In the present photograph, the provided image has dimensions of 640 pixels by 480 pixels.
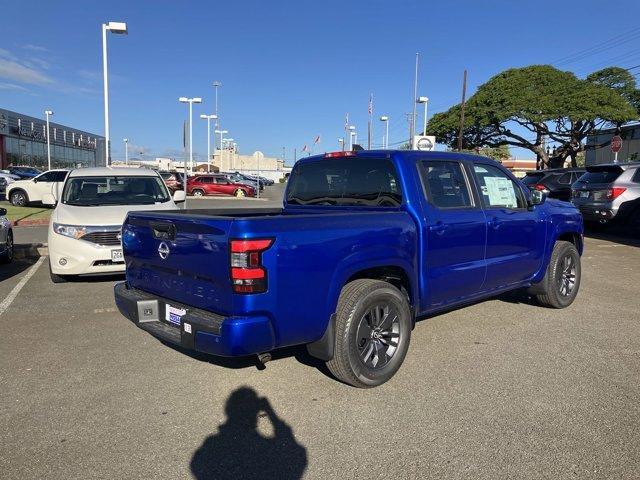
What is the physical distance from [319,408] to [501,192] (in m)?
3.06


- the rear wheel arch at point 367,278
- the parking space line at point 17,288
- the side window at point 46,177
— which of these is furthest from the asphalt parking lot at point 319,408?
the side window at point 46,177

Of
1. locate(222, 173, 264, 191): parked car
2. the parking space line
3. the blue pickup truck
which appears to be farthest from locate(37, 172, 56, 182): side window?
the blue pickup truck

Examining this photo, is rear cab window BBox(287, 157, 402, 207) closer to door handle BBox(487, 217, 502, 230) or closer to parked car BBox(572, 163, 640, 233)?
door handle BBox(487, 217, 502, 230)

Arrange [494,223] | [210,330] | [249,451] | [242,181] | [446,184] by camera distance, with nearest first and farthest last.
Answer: [249,451]
[210,330]
[446,184]
[494,223]
[242,181]

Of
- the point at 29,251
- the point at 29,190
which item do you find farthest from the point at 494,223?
the point at 29,190

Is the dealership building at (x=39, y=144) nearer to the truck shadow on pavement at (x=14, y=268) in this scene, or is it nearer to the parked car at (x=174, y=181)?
the parked car at (x=174, y=181)

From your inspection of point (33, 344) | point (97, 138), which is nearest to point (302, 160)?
point (33, 344)

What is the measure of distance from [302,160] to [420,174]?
4.74 feet

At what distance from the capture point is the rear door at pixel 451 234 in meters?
4.39

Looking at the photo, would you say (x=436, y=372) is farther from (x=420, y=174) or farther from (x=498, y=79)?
(x=498, y=79)

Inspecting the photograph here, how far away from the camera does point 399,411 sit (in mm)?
3586

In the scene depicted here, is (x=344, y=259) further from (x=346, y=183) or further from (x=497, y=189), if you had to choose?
(x=497, y=189)

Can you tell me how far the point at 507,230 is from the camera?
520 cm

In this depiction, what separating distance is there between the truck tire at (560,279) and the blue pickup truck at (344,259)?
1.04 feet
